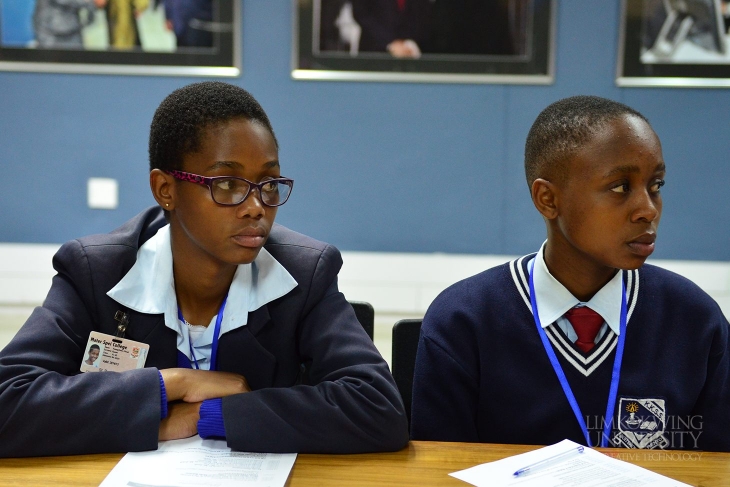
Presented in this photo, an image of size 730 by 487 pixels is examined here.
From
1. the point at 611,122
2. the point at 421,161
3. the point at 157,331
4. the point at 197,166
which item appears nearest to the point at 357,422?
the point at 157,331

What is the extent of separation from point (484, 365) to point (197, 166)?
2.53 ft

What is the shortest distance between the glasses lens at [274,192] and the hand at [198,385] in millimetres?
379

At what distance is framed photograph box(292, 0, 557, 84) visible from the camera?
3.53 meters

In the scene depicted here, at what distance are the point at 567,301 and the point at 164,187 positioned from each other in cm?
94

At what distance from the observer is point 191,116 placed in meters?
1.68

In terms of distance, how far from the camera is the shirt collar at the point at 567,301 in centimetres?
169

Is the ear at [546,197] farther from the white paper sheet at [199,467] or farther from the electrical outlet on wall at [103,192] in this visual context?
the electrical outlet on wall at [103,192]

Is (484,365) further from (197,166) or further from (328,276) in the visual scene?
(197,166)

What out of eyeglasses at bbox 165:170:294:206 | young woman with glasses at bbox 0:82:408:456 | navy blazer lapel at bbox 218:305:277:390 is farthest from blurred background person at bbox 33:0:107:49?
navy blazer lapel at bbox 218:305:277:390

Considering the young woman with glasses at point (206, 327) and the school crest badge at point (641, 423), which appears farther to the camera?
the school crest badge at point (641, 423)

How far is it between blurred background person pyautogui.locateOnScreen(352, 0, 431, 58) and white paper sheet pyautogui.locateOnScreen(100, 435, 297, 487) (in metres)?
2.53

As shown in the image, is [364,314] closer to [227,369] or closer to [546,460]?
[227,369]

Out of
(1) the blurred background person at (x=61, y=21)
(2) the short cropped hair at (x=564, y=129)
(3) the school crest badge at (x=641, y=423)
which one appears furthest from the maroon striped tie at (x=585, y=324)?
(1) the blurred background person at (x=61, y=21)

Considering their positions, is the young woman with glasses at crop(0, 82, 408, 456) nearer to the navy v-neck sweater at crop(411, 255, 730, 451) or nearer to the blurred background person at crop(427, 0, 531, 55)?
the navy v-neck sweater at crop(411, 255, 730, 451)
